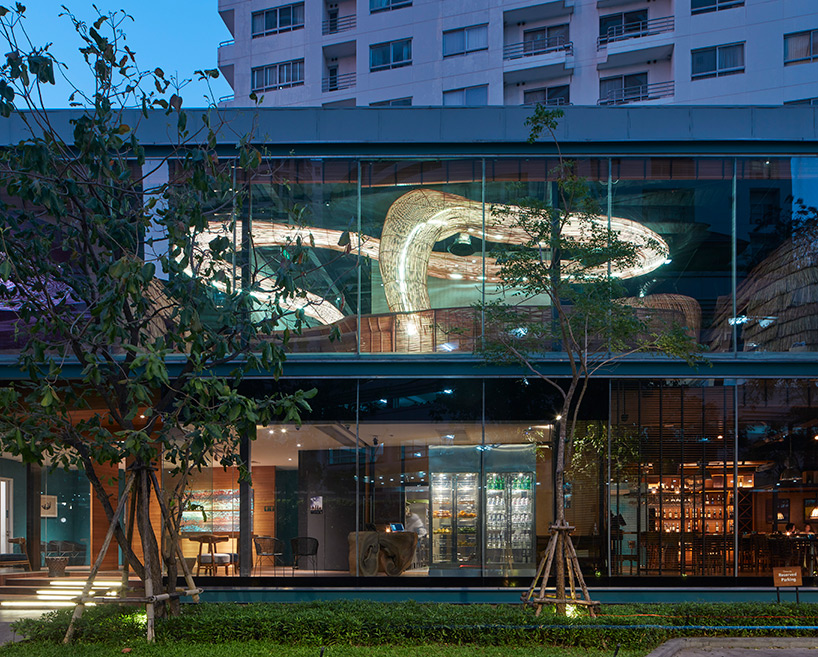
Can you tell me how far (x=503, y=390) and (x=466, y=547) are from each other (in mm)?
2961

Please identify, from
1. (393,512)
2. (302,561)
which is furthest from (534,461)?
(302,561)

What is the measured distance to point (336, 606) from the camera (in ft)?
42.3

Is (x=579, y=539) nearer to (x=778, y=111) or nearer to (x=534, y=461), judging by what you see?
(x=534, y=461)

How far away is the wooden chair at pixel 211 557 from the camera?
1700 centimetres

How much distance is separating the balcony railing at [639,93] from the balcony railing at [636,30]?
2.20m

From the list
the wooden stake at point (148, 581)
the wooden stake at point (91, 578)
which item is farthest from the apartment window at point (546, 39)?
the wooden stake at point (91, 578)

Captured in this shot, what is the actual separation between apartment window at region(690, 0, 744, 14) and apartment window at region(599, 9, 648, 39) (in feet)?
7.44

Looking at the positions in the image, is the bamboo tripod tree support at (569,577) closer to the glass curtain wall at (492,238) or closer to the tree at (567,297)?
the tree at (567,297)

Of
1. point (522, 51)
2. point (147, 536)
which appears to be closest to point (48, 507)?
point (147, 536)

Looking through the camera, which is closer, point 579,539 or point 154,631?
point 154,631

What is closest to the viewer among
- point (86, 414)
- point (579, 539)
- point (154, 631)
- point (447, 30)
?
point (154, 631)

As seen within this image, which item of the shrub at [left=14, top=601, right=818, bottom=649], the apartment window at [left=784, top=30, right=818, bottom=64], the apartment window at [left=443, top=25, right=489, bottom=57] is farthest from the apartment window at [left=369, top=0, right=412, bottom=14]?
the shrub at [left=14, top=601, right=818, bottom=649]

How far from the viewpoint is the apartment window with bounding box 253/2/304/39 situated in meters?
47.2

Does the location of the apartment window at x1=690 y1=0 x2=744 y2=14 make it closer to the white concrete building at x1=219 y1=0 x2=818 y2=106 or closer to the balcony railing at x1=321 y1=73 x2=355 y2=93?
the white concrete building at x1=219 y1=0 x2=818 y2=106
